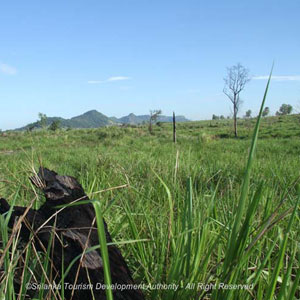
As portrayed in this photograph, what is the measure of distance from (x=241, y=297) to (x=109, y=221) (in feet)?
2.90

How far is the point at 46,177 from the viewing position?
4.19ft

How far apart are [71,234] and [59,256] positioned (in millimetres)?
101

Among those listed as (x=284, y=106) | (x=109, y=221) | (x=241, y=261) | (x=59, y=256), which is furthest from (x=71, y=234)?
(x=284, y=106)

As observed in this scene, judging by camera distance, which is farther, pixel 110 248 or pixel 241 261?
pixel 110 248

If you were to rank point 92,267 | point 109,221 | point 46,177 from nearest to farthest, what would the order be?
point 92,267 < point 46,177 < point 109,221

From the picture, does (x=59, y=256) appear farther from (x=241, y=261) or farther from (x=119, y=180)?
(x=119, y=180)

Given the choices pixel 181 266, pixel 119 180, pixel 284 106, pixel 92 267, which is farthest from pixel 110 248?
pixel 284 106

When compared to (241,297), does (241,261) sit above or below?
above

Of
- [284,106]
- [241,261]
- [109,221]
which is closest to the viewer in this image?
[241,261]

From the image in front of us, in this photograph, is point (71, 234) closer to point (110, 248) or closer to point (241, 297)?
point (110, 248)

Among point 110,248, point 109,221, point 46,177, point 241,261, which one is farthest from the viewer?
point 109,221

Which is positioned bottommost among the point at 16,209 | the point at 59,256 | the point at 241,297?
the point at 241,297

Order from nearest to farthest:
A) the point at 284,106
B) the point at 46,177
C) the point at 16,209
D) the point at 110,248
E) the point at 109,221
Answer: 1. the point at 110,248
2. the point at 16,209
3. the point at 46,177
4. the point at 109,221
5. the point at 284,106

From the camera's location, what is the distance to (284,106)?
82.8 metres
